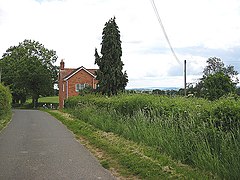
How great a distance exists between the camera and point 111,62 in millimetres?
43344

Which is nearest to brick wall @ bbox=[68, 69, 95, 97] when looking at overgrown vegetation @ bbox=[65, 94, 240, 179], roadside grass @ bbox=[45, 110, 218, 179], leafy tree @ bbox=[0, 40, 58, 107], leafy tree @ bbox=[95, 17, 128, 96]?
leafy tree @ bbox=[0, 40, 58, 107]

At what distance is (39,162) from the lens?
9969 millimetres

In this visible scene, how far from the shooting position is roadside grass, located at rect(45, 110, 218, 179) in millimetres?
7875

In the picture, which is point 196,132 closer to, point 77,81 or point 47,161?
point 47,161

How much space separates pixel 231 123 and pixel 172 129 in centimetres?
258

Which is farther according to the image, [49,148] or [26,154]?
[49,148]

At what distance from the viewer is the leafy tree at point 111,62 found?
43.0 m

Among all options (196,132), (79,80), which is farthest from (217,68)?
(196,132)

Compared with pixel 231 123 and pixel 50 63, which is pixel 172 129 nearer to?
pixel 231 123

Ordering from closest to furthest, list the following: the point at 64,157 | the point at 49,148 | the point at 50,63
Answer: the point at 64,157 → the point at 49,148 → the point at 50,63

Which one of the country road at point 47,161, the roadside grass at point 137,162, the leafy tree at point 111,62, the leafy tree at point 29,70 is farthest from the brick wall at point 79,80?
the roadside grass at point 137,162

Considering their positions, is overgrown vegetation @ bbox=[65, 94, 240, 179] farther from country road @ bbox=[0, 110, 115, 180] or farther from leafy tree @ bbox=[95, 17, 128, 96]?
leafy tree @ bbox=[95, 17, 128, 96]

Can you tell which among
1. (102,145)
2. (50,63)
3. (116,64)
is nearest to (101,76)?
(116,64)

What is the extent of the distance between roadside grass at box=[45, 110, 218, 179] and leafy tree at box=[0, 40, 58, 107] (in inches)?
2655
